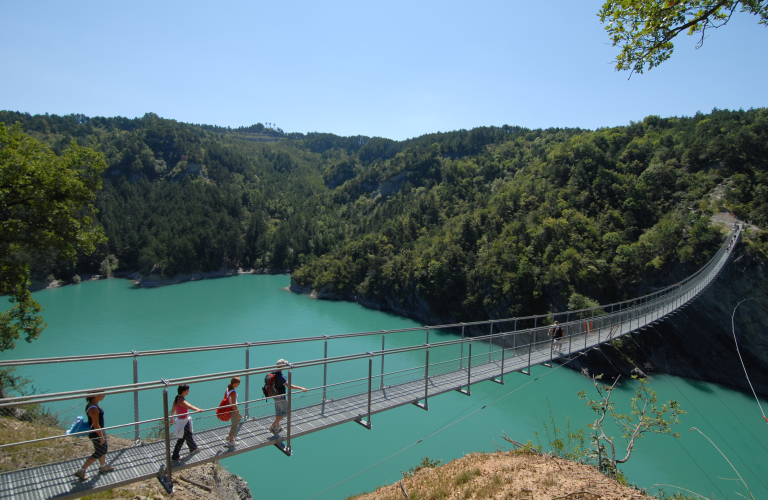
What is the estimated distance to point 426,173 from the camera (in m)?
75.8

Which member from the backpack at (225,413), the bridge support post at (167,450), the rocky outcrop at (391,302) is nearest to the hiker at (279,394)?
the backpack at (225,413)

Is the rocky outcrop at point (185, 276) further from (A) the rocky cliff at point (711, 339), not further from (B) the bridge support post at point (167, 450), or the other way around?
(B) the bridge support post at point (167, 450)

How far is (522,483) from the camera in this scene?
564 cm

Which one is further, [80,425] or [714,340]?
[714,340]

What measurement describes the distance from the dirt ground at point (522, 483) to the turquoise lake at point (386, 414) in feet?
12.0

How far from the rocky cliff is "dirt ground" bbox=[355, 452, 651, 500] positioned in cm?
1833

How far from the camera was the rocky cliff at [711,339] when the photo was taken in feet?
65.9

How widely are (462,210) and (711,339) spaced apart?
112 ft

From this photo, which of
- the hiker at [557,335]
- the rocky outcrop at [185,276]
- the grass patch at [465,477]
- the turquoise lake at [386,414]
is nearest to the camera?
the grass patch at [465,477]

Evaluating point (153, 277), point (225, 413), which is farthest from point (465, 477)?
point (153, 277)

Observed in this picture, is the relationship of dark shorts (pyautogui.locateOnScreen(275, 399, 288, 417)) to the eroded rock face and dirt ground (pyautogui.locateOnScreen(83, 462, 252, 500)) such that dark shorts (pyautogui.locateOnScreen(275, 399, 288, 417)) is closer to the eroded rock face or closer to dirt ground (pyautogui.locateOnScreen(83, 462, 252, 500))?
dirt ground (pyautogui.locateOnScreen(83, 462, 252, 500))

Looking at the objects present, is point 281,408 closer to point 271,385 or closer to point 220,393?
point 271,385

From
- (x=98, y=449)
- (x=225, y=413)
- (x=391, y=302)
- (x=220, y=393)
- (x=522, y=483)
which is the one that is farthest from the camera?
(x=391, y=302)

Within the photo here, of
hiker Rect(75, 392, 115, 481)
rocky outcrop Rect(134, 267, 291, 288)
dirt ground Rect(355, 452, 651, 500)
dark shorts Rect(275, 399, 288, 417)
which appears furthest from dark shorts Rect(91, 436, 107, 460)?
rocky outcrop Rect(134, 267, 291, 288)
